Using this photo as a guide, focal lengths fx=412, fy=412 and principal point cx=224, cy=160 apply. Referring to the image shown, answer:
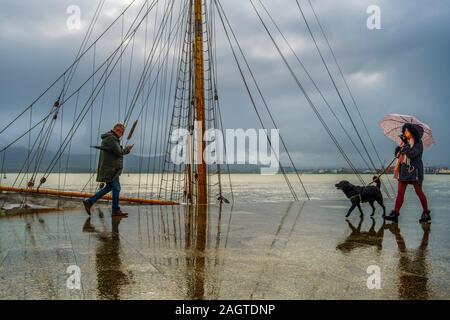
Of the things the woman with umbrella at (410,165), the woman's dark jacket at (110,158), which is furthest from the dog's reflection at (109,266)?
the woman with umbrella at (410,165)

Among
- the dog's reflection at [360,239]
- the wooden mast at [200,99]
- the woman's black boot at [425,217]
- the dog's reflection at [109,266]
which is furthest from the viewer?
the wooden mast at [200,99]

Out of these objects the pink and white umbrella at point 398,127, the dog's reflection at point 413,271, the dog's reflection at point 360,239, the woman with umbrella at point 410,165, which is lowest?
the dog's reflection at point 360,239

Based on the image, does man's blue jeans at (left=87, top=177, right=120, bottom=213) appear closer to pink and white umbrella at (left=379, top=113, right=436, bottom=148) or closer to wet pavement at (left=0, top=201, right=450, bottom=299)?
wet pavement at (left=0, top=201, right=450, bottom=299)

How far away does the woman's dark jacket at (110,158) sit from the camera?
8.88m

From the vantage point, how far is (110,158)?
9062 mm

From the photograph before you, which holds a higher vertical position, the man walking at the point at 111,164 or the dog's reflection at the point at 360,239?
the man walking at the point at 111,164

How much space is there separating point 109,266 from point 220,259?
120 cm

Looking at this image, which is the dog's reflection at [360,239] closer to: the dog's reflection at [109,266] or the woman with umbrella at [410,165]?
the woman with umbrella at [410,165]

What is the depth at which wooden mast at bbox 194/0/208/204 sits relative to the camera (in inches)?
541

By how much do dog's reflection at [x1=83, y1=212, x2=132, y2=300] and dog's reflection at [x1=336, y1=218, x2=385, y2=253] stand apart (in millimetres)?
2782

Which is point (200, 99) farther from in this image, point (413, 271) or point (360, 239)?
point (413, 271)

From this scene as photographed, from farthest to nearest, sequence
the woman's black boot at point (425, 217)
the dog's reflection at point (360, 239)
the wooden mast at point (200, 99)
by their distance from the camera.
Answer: the wooden mast at point (200, 99)
the woman's black boot at point (425, 217)
the dog's reflection at point (360, 239)
